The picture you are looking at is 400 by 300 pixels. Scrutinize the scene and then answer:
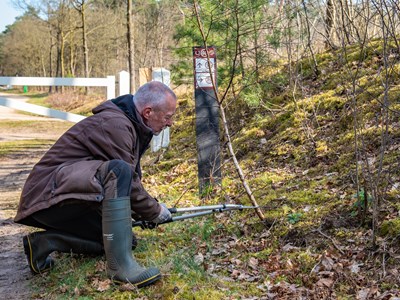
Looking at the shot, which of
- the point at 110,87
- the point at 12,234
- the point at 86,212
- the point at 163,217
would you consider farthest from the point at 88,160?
the point at 110,87

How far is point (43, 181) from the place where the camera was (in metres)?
3.48

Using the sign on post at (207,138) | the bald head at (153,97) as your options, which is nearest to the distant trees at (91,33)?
the sign on post at (207,138)

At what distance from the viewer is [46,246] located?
12.5 ft

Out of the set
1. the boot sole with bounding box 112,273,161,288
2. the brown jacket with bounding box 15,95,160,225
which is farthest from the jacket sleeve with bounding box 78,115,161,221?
the boot sole with bounding box 112,273,161,288

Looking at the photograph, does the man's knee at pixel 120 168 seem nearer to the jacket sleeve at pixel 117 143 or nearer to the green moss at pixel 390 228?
the jacket sleeve at pixel 117 143

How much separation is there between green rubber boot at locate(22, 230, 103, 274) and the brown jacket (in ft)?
1.06

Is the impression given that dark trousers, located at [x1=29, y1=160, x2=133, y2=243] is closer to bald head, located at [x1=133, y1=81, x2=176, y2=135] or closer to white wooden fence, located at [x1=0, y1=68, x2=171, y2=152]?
bald head, located at [x1=133, y1=81, x2=176, y2=135]

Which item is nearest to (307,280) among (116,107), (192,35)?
(116,107)

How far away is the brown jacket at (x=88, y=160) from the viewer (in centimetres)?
334

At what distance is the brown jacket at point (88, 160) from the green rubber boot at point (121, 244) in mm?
132

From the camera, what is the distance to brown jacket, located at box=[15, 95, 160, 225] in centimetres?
334

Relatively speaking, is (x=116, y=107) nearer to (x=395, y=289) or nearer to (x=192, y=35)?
(x=395, y=289)

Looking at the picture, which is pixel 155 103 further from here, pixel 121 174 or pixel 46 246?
pixel 46 246

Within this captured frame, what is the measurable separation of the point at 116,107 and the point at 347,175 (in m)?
2.69
